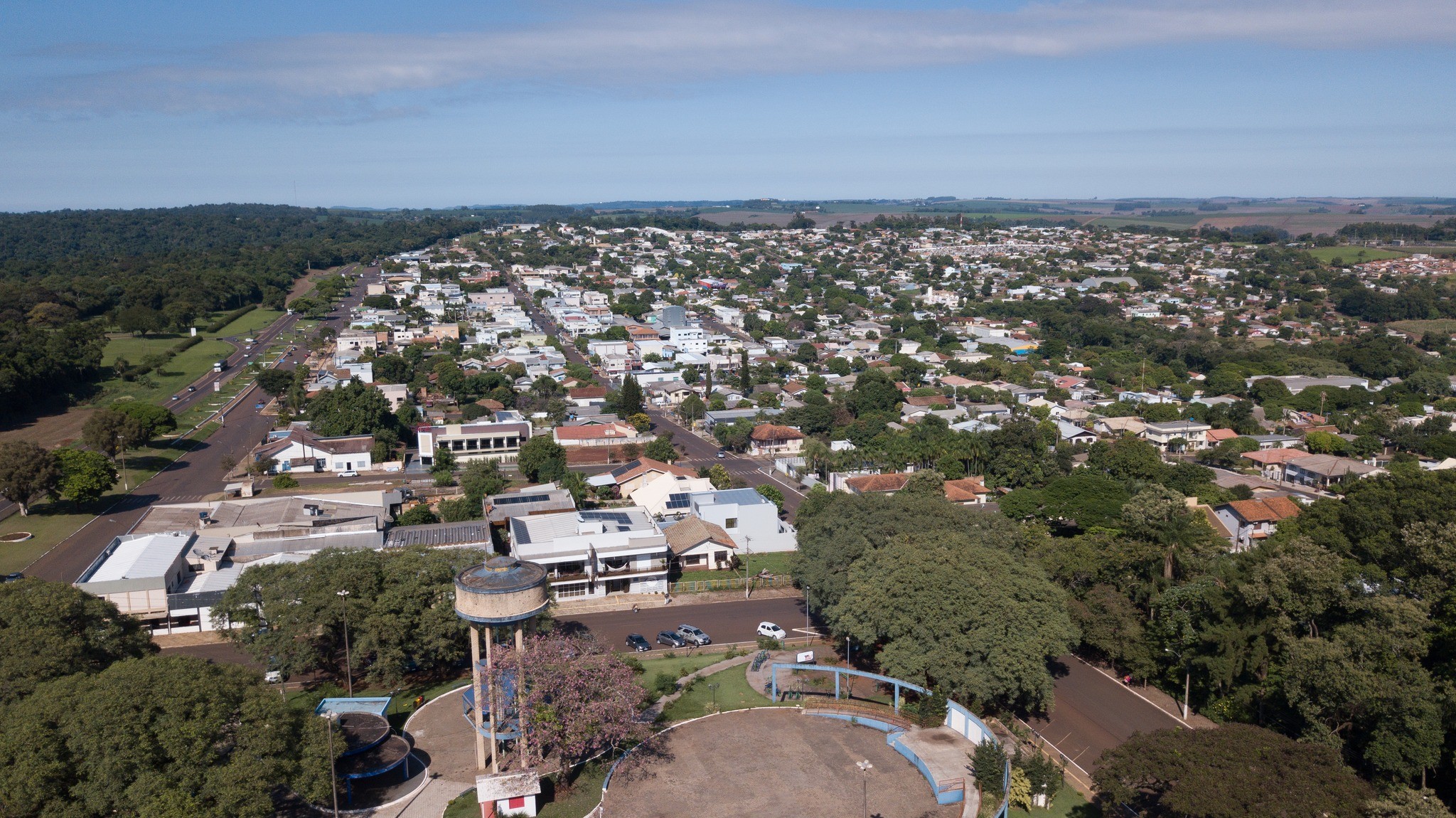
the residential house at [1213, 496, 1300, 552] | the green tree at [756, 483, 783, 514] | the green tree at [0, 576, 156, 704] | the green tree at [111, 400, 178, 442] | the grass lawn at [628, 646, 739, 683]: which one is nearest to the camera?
the green tree at [0, 576, 156, 704]

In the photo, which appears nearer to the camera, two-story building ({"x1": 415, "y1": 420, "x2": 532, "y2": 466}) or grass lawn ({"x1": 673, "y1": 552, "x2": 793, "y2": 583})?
grass lawn ({"x1": 673, "y1": 552, "x2": 793, "y2": 583})

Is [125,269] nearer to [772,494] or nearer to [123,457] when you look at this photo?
[123,457]

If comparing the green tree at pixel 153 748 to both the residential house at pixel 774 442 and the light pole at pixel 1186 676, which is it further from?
the residential house at pixel 774 442

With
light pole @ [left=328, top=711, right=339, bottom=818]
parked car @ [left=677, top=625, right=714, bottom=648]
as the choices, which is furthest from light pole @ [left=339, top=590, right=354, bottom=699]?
parked car @ [left=677, top=625, right=714, bottom=648]

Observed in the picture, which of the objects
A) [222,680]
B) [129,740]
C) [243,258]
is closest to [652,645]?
[222,680]

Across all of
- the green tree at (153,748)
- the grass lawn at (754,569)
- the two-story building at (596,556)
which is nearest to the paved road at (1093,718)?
the grass lawn at (754,569)

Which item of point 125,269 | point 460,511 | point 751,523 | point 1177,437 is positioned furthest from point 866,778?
point 125,269

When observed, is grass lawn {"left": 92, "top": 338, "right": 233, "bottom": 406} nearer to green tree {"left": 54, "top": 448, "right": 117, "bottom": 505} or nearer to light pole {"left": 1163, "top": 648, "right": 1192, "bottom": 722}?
green tree {"left": 54, "top": 448, "right": 117, "bottom": 505}
